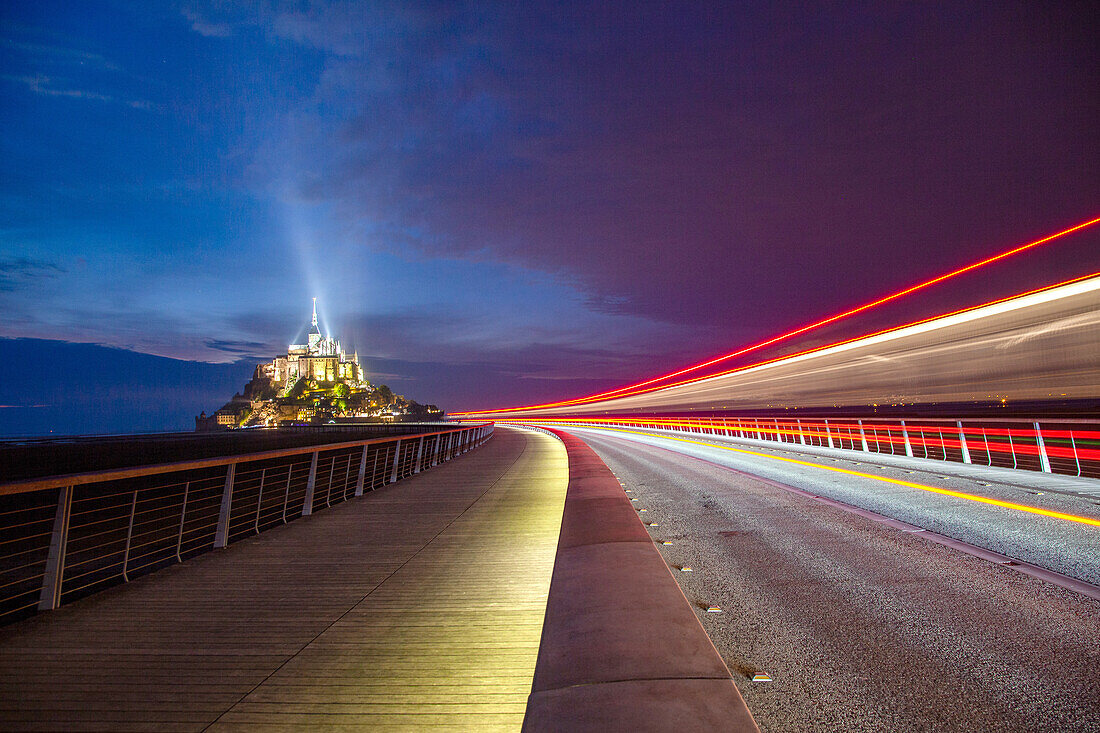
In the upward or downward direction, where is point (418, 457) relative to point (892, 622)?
upward

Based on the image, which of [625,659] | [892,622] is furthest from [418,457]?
[625,659]

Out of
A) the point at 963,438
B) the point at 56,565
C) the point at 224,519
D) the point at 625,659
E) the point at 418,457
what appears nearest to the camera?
the point at 625,659

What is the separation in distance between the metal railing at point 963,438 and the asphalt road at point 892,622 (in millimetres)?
7121

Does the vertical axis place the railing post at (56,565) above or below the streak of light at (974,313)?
below

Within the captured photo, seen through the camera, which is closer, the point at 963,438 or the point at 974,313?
the point at 963,438

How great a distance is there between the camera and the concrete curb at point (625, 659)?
2.83 metres

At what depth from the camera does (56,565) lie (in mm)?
5516

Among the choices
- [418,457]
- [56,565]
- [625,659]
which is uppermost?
[418,457]

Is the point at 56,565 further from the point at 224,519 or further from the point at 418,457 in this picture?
the point at 418,457

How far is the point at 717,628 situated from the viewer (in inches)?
173

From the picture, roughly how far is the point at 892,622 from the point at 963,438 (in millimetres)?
14061

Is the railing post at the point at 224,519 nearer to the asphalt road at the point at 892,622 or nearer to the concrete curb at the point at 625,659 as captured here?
the concrete curb at the point at 625,659

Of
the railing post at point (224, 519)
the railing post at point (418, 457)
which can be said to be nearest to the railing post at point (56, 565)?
the railing post at point (224, 519)

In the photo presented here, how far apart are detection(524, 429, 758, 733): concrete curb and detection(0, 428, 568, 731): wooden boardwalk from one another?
0.88 feet
